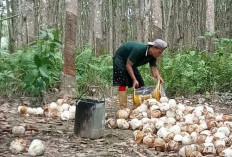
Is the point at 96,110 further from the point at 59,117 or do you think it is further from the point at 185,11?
the point at 185,11

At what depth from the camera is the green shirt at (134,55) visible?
5.44 meters

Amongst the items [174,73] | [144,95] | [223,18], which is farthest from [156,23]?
[223,18]

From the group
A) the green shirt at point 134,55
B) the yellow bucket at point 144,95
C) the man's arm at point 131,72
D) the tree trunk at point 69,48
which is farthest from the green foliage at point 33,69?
the yellow bucket at point 144,95

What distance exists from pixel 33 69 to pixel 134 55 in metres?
1.51

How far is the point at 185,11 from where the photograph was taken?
64.6 feet

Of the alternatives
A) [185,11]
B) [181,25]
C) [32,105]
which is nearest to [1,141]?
[32,105]

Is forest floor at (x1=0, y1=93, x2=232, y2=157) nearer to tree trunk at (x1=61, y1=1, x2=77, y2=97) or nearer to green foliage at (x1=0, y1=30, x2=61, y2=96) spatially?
green foliage at (x1=0, y1=30, x2=61, y2=96)

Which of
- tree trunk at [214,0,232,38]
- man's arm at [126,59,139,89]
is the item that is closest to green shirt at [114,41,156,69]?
man's arm at [126,59,139,89]

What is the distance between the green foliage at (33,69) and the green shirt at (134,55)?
3.30ft

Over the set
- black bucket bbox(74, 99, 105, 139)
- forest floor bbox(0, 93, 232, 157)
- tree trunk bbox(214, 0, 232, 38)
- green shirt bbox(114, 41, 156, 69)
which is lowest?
forest floor bbox(0, 93, 232, 157)

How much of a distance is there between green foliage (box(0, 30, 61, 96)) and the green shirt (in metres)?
1.00

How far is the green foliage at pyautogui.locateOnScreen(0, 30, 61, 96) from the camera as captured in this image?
532 cm

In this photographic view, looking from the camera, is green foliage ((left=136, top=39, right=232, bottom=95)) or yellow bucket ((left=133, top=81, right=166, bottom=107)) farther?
green foliage ((left=136, top=39, right=232, bottom=95))

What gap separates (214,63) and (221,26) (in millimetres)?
15370
